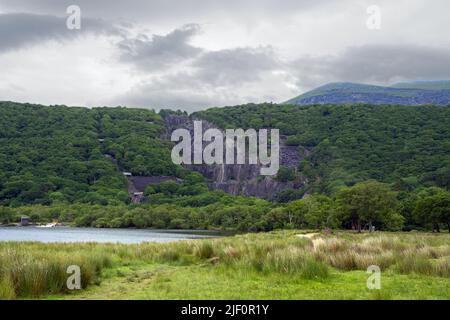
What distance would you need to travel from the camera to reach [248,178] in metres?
179

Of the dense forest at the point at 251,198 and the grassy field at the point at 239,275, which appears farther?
the dense forest at the point at 251,198

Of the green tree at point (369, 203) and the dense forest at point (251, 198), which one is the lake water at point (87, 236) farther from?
the dense forest at point (251, 198)

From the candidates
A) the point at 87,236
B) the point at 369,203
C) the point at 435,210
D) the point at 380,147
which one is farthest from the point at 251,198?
the point at 435,210

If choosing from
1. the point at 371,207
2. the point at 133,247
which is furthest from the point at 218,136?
the point at 133,247

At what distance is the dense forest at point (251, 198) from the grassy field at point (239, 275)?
140ft

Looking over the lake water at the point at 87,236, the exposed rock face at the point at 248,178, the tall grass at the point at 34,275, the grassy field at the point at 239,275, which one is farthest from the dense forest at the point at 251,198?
the tall grass at the point at 34,275

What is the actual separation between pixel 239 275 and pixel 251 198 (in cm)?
12885

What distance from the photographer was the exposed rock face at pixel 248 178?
16588 cm

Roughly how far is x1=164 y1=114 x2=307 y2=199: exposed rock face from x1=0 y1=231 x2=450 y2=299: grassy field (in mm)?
142729
